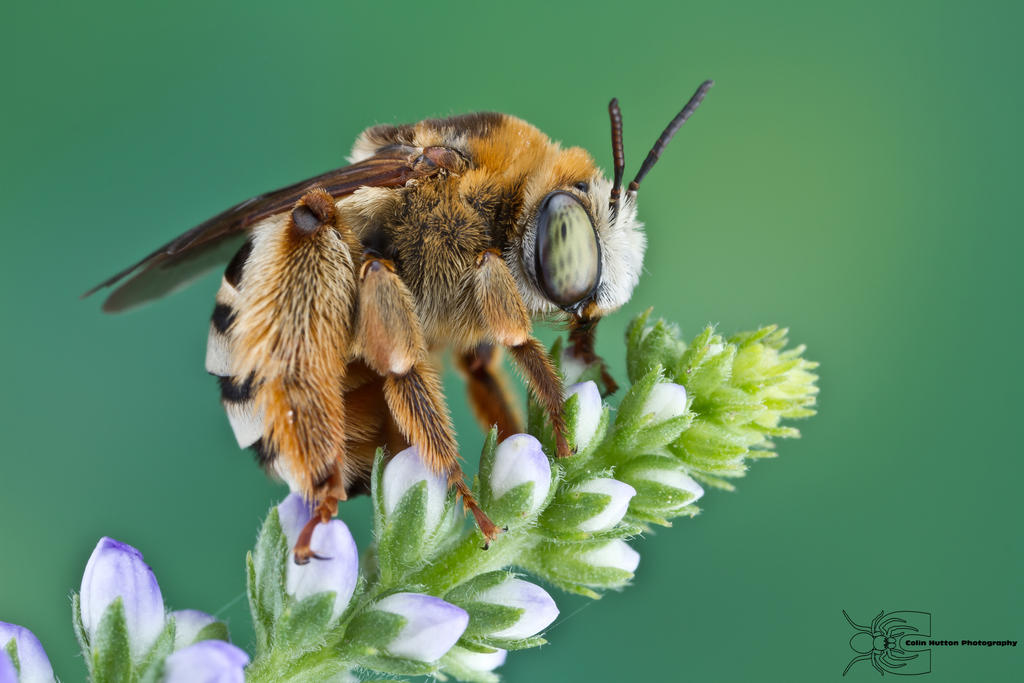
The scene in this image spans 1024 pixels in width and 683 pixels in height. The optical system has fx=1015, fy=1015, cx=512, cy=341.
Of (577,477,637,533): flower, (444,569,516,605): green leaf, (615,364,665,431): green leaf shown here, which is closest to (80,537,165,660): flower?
(444,569,516,605): green leaf

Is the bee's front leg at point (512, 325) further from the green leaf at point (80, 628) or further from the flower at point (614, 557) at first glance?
the green leaf at point (80, 628)

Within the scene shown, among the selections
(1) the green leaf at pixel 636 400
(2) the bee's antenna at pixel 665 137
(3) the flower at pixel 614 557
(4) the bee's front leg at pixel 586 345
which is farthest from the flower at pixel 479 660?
(2) the bee's antenna at pixel 665 137

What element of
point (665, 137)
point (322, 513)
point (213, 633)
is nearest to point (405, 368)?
point (322, 513)

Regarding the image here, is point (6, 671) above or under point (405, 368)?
under

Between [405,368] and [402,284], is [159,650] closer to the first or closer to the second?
[405,368]

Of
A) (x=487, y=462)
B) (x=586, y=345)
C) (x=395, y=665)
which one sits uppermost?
(x=586, y=345)

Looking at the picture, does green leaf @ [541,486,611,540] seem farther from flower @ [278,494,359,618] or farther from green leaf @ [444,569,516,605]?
flower @ [278,494,359,618]
